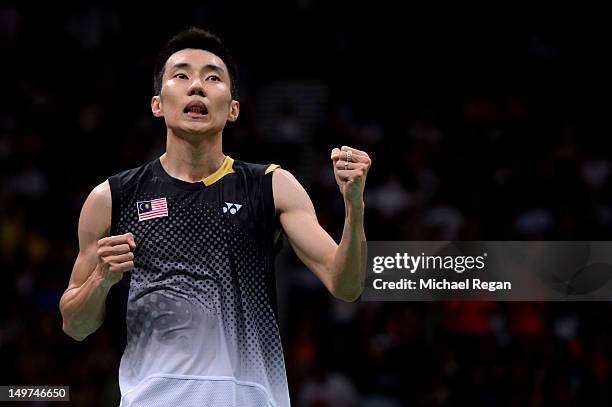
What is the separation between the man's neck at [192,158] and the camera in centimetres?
402

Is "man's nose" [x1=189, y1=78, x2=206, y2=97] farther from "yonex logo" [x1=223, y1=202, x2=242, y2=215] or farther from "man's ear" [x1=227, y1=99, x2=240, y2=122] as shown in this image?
"yonex logo" [x1=223, y1=202, x2=242, y2=215]

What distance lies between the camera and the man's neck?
13.2 ft

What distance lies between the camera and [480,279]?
22.3 feet

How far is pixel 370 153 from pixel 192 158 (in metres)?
6.02

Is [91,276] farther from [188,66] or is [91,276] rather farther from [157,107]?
[188,66]

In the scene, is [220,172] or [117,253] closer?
[117,253]

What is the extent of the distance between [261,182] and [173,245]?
406 mm

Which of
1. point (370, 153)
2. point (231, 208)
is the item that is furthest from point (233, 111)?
point (370, 153)

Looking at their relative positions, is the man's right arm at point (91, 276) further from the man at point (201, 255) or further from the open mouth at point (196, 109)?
the open mouth at point (196, 109)

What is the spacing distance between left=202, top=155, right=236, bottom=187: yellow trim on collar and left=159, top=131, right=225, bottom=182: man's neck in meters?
0.02

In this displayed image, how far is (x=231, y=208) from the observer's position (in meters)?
3.92


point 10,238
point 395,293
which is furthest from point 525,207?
point 10,238

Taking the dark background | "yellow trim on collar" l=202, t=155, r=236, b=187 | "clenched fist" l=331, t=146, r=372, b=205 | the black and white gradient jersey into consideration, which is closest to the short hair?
"yellow trim on collar" l=202, t=155, r=236, b=187

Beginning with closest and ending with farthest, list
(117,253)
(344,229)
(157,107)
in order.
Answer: (117,253), (344,229), (157,107)
